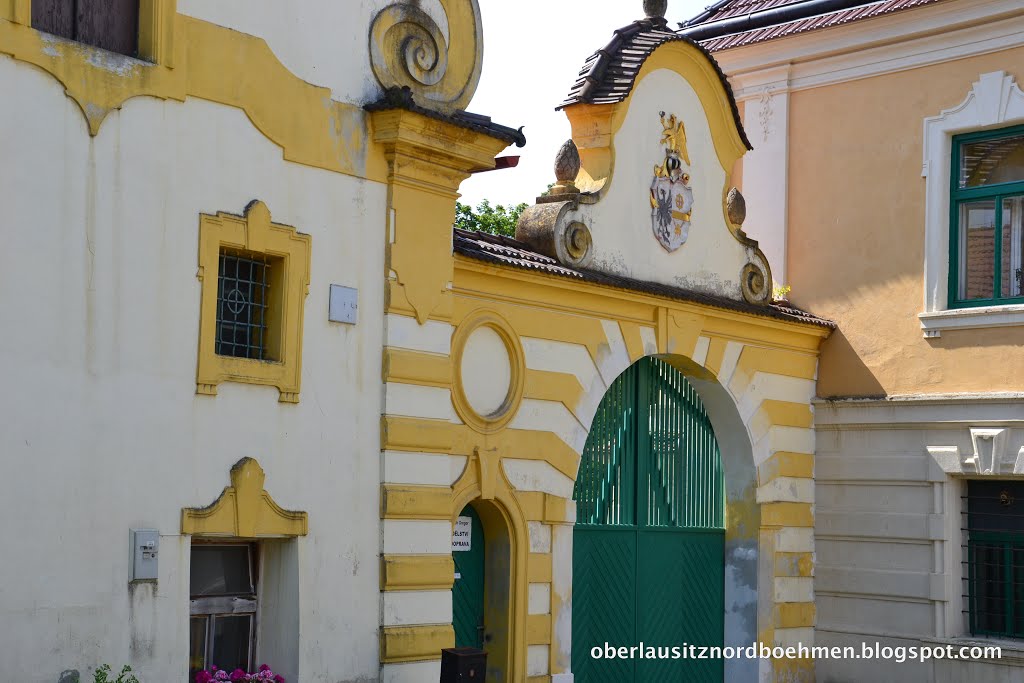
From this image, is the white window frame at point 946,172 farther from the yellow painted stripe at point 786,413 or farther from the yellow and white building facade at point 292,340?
the yellow and white building facade at point 292,340

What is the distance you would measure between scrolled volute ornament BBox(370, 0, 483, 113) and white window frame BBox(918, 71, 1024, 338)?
6579 mm

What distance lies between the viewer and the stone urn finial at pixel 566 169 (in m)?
14.0

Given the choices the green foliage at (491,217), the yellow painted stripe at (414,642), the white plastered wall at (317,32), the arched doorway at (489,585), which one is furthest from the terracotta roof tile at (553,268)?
the green foliage at (491,217)

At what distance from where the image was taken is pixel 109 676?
904 centimetres

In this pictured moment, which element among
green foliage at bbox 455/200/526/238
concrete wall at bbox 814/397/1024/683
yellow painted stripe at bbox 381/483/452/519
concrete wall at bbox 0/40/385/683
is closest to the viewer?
concrete wall at bbox 0/40/385/683

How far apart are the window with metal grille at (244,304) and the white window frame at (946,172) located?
841 centimetres

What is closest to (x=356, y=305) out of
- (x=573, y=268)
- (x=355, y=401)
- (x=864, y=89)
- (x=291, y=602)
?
(x=355, y=401)

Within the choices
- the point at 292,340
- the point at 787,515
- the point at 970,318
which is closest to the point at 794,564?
the point at 787,515

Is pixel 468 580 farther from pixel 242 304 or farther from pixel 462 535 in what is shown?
pixel 242 304

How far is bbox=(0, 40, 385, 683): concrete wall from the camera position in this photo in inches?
345

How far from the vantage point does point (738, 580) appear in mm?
15859

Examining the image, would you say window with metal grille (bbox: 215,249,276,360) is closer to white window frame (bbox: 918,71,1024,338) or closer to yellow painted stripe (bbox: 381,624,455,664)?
yellow painted stripe (bbox: 381,624,455,664)

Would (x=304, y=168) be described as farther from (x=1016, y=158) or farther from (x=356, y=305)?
(x=1016, y=158)

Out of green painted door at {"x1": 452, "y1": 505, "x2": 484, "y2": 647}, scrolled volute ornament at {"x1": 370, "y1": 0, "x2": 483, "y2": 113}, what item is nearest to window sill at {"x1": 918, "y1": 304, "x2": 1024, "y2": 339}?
green painted door at {"x1": 452, "y1": 505, "x2": 484, "y2": 647}
